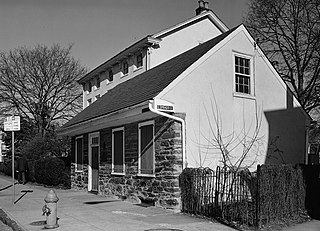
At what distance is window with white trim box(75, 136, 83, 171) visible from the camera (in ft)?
69.9

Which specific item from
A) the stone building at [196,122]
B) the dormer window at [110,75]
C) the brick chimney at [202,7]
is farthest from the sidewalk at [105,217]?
the dormer window at [110,75]

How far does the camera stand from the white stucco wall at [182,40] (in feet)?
96.8

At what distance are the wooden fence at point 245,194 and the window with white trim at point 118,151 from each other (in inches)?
162

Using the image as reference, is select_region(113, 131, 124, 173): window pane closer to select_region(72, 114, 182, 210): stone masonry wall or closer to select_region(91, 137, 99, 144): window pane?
select_region(72, 114, 182, 210): stone masonry wall

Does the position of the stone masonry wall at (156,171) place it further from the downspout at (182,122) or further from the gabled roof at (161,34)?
the gabled roof at (161,34)

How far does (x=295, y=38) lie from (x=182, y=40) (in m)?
7.86

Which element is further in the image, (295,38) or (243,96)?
(295,38)

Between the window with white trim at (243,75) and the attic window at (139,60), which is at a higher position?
the attic window at (139,60)

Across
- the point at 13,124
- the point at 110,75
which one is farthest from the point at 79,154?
the point at 110,75

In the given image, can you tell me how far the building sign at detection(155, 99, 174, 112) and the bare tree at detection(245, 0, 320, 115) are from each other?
14562 millimetres

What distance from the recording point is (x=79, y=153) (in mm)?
21656

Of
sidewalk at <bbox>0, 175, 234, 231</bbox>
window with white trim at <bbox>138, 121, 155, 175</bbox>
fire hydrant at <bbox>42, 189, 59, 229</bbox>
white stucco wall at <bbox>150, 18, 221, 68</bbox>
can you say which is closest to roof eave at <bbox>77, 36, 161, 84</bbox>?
white stucco wall at <bbox>150, 18, 221, 68</bbox>

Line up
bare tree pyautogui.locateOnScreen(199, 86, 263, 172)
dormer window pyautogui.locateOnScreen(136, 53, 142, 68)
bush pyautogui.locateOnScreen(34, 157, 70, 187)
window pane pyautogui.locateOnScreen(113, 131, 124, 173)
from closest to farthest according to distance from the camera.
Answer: bare tree pyautogui.locateOnScreen(199, 86, 263, 172), window pane pyautogui.locateOnScreen(113, 131, 124, 173), bush pyautogui.locateOnScreen(34, 157, 70, 187), dormer window pyautogui.locateOnScreen(136, 53, 142, 68)

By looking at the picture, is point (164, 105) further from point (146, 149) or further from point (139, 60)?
point (139, 60)
